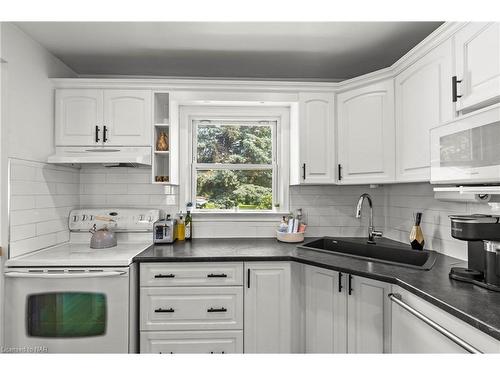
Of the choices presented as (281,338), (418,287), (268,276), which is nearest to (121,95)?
(268,276)

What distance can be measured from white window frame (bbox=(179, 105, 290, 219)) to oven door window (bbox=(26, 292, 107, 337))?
3.47 ft

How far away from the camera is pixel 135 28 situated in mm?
1918

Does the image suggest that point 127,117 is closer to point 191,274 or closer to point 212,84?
point 212,84

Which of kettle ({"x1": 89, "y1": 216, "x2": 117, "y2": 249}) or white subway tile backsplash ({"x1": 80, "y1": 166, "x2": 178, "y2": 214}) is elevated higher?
white subway tile backsplash ({"x1": 80, "y1": 166, "x2": 178, "y2": 214})

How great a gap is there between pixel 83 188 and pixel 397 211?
8.80 ft

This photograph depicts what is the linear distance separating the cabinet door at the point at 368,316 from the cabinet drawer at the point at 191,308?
0.70 m

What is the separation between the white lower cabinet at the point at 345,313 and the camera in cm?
166

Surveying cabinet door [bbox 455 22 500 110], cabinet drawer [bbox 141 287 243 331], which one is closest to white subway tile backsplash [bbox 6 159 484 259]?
cabinet drawer [bbox 141 287 243 331]

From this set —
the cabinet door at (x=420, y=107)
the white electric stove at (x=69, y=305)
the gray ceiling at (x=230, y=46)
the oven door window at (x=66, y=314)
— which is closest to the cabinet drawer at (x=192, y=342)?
the white electric stove at (x=69, y=305)

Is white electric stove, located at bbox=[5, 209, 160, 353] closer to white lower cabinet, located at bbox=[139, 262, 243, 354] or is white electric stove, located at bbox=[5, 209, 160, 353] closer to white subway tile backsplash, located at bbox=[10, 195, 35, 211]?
white lower cabinet, located at bbox=[139, 262, 243, 354]

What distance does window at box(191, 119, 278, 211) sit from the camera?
8.94ft

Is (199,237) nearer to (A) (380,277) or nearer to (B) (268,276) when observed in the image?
(B) (268,276)

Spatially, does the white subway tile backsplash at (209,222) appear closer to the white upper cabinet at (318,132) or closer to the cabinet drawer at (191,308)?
the white upper cabinet at (318,132)
